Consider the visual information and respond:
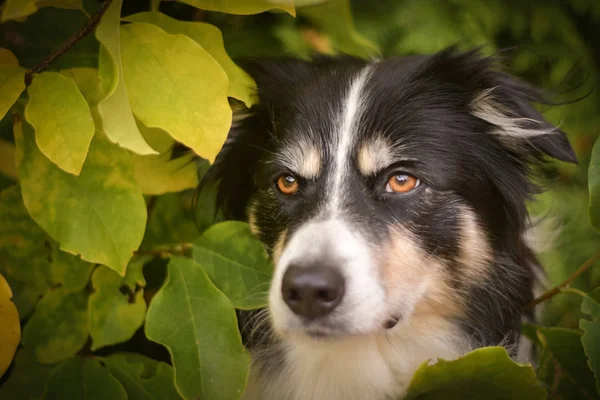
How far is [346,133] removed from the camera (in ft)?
5.55

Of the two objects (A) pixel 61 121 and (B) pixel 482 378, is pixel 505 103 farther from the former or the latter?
(A) pixel 61 121

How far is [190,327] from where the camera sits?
51.1 inches

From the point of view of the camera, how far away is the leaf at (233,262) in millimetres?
1405

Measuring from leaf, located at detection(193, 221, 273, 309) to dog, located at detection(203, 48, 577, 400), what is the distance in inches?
2.1

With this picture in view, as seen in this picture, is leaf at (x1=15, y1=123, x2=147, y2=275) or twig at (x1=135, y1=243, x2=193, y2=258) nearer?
leaf at (x1=15, y1=123, x2=147, y2=275)

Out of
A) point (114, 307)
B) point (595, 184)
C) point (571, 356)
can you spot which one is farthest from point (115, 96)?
point (571, 356)

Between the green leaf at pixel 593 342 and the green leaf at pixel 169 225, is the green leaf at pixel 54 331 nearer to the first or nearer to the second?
the green leaf at pixel 169 225

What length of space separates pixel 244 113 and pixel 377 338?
2.37 feet

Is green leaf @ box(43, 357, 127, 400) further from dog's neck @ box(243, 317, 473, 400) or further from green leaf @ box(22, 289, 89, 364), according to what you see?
dog's neck @ box(243, 317, 473, 400)

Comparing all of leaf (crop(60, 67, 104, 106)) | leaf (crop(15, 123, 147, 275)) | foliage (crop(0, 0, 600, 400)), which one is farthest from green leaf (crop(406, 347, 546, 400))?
leaf (crop(60, 67, 104, 106))

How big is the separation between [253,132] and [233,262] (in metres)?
0.56

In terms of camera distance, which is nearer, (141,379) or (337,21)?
(141,379)

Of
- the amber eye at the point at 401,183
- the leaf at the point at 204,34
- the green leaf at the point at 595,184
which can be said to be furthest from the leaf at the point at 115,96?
the green leaf at the point at 595,184

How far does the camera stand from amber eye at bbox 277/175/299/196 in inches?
67.2
